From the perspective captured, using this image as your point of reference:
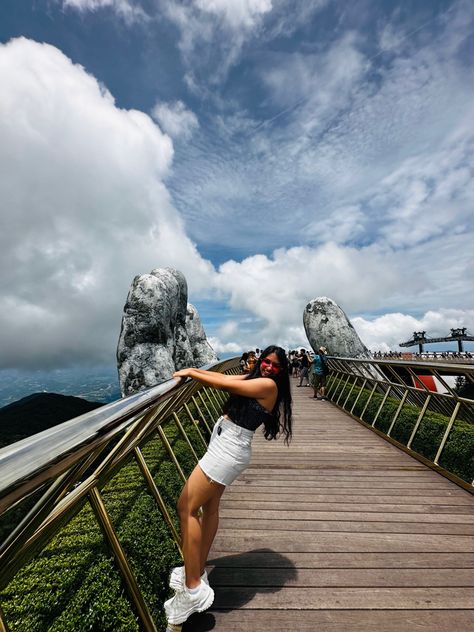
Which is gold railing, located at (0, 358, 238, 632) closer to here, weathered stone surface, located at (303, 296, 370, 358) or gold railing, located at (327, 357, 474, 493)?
gold railing, located at (327, 357, 474, 493)

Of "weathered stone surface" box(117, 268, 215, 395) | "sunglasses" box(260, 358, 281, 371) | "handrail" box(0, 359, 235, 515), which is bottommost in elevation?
"handrail" box(0, 359, 235, 515)

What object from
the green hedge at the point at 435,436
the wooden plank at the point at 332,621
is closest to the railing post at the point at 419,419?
the green hedge at the point at 435,436

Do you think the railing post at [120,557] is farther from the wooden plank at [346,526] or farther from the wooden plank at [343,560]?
the wooden plank at [346,526]

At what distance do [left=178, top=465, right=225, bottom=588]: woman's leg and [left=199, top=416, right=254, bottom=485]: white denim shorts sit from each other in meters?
0.06

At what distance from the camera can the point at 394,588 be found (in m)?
2.42

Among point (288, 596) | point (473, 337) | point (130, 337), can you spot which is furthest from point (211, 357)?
point (473, 337)

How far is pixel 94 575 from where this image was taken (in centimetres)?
174

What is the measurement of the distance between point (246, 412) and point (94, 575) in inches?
44.6

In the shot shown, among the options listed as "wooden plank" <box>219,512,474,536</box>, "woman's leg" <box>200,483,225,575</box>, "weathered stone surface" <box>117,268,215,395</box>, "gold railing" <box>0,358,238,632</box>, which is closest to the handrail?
"gold railing" <box>0,358,238,632</box>

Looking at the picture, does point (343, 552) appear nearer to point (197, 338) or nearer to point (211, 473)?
point (211, 473)

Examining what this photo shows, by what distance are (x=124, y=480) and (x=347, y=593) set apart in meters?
2.00

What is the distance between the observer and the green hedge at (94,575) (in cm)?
153

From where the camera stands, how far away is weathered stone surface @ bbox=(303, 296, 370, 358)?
58.0 feet

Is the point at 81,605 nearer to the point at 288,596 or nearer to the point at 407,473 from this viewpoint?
the point at 288,596
